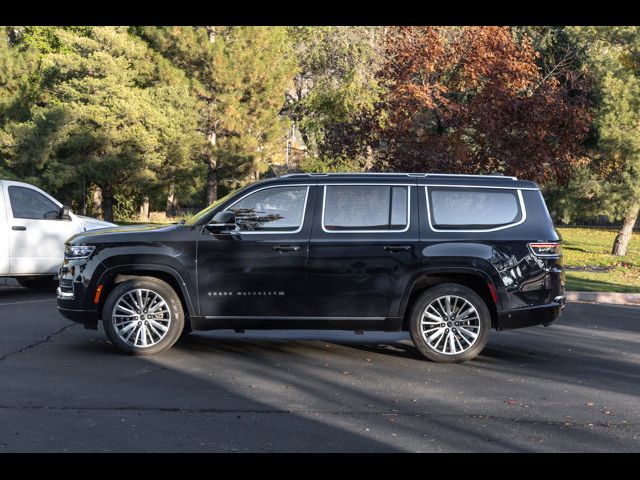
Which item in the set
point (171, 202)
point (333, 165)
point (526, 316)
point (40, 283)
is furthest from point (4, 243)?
point (171, 202)

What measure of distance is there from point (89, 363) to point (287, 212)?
2.61 metres

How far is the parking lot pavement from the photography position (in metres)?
5.64

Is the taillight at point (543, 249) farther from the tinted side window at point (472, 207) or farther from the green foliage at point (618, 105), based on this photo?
the green foliage at point (618, 105)

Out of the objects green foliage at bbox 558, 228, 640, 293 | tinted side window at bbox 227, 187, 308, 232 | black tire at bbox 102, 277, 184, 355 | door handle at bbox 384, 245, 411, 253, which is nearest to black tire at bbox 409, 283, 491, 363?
door handle at bbox 384, 245, 411, 253

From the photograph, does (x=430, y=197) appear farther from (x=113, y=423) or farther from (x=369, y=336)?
(x=113, y=423)

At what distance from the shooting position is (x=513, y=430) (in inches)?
234

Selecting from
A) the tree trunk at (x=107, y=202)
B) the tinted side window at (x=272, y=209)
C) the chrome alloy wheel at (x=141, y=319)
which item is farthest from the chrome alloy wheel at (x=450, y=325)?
the tree trunk at (x=107, y=202)

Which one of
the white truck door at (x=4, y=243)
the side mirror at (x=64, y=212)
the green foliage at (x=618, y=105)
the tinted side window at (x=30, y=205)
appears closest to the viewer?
the white truck door at (x=4, y=243)

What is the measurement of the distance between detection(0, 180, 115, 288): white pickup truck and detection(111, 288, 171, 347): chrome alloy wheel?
16.5 ft

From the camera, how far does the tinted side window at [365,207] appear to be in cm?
842

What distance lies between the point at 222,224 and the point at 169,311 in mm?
1104

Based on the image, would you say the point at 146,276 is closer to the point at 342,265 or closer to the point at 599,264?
the point at 342,265

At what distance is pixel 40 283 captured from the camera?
14508 mm
